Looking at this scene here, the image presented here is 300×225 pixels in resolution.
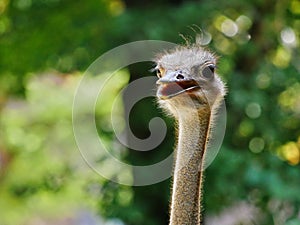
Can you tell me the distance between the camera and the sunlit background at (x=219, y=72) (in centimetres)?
548

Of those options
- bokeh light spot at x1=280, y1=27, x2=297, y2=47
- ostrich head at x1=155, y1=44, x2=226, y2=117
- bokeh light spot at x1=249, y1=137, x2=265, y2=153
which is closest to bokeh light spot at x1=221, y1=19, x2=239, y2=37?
bokeh light spot at x1=280, y1=27, x2=297, y2=47

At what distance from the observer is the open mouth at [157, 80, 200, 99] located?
108 inches

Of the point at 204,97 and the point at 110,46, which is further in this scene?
the point at 110,46

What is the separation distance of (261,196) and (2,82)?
7.55 feet

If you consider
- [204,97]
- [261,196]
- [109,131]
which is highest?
[109,131]

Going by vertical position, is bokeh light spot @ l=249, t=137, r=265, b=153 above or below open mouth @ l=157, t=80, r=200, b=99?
above

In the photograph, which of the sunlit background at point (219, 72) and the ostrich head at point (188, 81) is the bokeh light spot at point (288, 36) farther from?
the ostrich head at point (188, 81)

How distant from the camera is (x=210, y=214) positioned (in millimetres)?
5906

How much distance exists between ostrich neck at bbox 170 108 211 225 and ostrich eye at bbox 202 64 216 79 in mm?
104

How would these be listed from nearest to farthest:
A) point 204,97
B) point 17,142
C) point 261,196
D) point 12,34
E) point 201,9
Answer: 1. point 204,97
2. point 261,196
3. point 201,9
4. point 12,34
5. point 17,142

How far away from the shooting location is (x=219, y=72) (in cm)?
532

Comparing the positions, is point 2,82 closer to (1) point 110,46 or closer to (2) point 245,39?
(1) point 110,46

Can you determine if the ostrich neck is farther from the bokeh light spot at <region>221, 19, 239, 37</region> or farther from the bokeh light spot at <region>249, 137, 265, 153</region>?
the bokeh light spot at <region>221, 19, 239, 37</region>

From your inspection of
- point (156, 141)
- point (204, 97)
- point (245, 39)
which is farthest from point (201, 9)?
point (204, 97)
